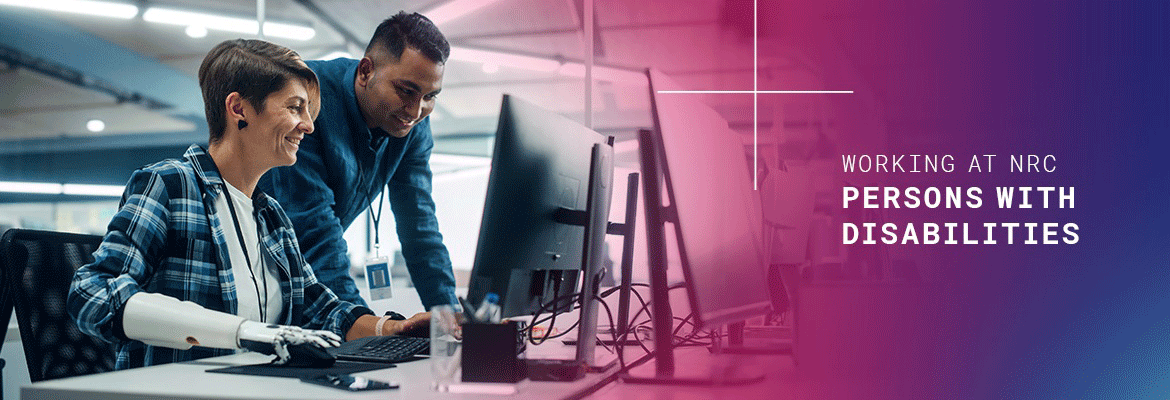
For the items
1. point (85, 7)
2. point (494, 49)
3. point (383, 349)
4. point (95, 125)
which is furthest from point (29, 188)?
point (383, 349)

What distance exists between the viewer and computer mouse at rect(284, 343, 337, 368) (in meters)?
1.20

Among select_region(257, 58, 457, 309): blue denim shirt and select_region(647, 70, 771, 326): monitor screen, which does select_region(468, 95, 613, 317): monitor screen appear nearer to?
select_region(647, 70, 771, 326): monitor screen

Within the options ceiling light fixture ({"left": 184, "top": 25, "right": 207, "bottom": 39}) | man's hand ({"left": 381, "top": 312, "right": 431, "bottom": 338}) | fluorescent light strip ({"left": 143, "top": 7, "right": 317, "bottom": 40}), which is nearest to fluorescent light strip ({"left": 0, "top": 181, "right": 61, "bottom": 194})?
ceiling light fixture ({"left": 184, "top": 25, "right": 207, "bottom": 39})

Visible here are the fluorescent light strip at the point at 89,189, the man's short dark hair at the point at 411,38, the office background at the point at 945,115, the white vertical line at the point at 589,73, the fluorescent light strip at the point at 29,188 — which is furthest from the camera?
the fluorescent light strip at the point at 89,189

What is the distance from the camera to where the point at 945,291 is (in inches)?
109

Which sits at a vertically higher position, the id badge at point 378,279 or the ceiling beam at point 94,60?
the ceiling beam at point 94,60

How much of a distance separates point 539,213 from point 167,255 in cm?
67

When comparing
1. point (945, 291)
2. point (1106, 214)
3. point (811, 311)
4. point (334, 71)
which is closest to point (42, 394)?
point (811, 311)

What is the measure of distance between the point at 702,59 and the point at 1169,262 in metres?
2.56

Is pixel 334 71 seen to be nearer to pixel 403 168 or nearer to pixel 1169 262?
pixel 403 168

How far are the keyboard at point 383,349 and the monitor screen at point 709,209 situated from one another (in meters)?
0.49

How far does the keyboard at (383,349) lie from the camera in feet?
4.35

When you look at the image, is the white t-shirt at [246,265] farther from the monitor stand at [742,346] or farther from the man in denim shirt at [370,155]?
the monitor stand at [742,346]

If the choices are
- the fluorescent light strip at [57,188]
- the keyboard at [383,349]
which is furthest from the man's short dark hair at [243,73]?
the fluorescent light strip at [57,188]
